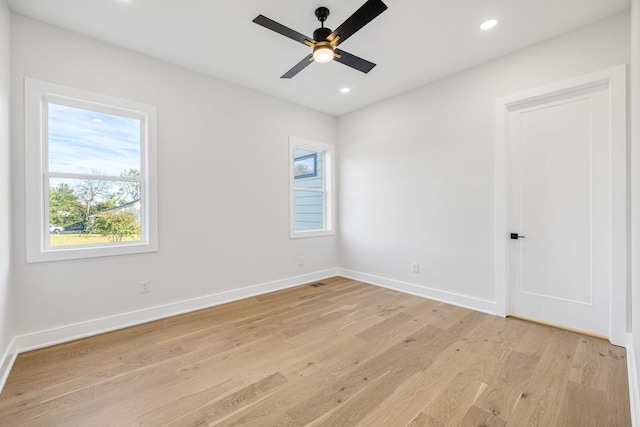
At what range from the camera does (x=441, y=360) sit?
7.45ft

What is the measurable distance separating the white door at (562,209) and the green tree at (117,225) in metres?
4.19

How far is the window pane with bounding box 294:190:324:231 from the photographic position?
4.94 meters

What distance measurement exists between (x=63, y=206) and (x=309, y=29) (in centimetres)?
290

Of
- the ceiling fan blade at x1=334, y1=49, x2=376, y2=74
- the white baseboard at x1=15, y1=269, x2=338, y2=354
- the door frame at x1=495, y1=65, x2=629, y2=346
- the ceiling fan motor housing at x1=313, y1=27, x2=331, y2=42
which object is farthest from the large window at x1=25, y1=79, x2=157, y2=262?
the door frame at x1=495, y1=65, x2=629, y2=346

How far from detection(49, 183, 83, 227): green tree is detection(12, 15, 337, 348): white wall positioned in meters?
0.22

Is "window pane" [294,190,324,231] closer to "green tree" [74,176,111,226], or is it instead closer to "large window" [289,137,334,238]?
"large window" [289,137,334,238]

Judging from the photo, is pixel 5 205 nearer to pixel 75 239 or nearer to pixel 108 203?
pixel 75 239

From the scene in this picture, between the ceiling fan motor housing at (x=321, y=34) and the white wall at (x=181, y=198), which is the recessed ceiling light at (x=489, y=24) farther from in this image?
the white wall at (x=181, y=198)

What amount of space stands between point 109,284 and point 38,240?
2.31 ft

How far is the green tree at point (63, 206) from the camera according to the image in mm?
2637

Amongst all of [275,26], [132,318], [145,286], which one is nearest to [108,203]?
[145,286]

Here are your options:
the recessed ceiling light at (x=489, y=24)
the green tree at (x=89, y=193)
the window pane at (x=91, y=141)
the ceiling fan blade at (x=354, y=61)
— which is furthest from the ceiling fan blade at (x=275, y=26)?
the green tree at (x=89, y=193)

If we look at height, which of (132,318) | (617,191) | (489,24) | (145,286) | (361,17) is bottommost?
(132,318)

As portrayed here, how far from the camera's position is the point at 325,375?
2.08 meters
